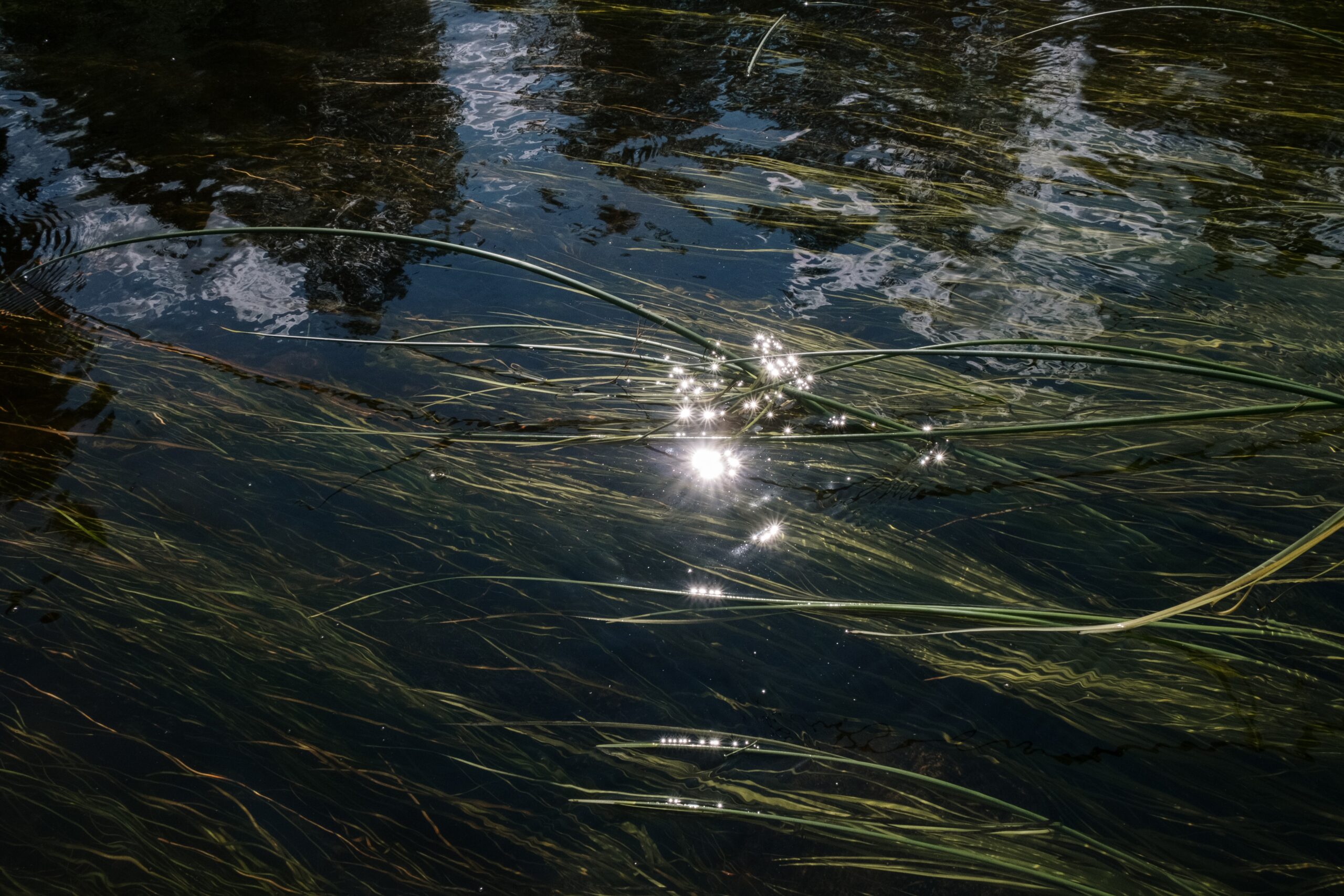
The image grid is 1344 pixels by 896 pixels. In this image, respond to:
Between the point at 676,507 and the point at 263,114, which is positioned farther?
the point at 263,114

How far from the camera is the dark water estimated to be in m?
1.27

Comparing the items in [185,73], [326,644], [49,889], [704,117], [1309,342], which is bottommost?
[49,889]

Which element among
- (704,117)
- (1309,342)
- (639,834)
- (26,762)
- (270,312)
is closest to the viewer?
(639,834)

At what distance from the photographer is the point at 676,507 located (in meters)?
1.70

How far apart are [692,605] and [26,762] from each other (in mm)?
1174

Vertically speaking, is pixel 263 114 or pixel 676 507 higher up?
pixel 263 114

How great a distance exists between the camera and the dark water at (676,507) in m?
1.27

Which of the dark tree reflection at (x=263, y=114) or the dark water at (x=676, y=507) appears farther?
the dark tree reflection at (x=263, y=114)

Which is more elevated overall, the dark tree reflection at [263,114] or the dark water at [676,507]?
the dark tree reflection at [263,114]

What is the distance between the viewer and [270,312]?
228 centimetres

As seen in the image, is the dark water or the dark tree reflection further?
the dark tree reflection

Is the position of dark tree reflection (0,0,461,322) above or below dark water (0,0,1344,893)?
above

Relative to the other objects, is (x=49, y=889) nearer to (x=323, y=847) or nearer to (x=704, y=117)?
(x=323, y=847)

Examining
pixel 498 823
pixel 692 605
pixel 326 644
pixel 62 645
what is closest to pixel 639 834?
pixel 498 823
